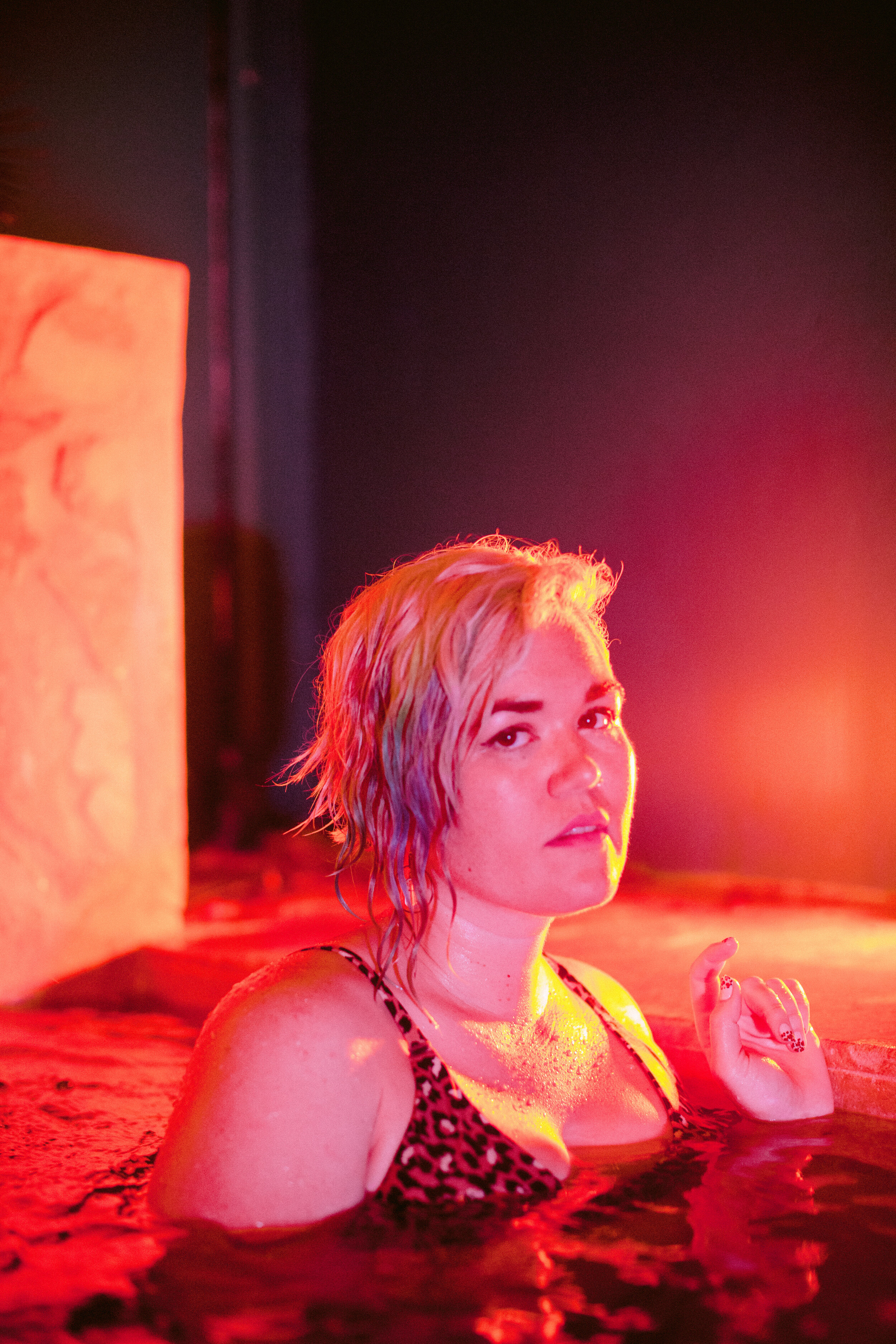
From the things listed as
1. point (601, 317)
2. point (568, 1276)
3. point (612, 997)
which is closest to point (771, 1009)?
point (612, 997)

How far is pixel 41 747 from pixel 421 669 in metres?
2.32

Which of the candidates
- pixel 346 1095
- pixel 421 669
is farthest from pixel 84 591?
pixel 346 1095

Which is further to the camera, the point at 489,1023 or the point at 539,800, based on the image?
the point at 489,1023

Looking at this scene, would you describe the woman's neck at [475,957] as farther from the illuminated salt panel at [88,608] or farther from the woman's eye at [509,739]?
the illuminated salt panel at [88,608]

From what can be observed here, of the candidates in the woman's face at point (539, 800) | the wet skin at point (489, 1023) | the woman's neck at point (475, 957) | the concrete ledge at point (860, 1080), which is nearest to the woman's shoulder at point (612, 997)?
the wet skin at point (489, 1023)

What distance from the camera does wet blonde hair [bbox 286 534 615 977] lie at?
6.10ft

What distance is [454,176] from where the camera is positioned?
20.6ft

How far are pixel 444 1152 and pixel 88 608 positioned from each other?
2683 mm

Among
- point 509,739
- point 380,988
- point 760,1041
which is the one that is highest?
point 509,739

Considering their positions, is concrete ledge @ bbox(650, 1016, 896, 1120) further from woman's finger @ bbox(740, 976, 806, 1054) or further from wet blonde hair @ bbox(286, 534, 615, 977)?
wet blonde hair @ bbox(286, 534, 615, 977)

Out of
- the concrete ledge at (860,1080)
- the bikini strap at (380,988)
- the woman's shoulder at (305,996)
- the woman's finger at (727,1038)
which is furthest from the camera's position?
Result: the concrete ledge at (860,1080)

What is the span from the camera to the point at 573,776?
6.08ft

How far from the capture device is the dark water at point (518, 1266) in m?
1.59

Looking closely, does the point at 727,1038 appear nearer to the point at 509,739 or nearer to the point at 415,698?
the point at 509,739
